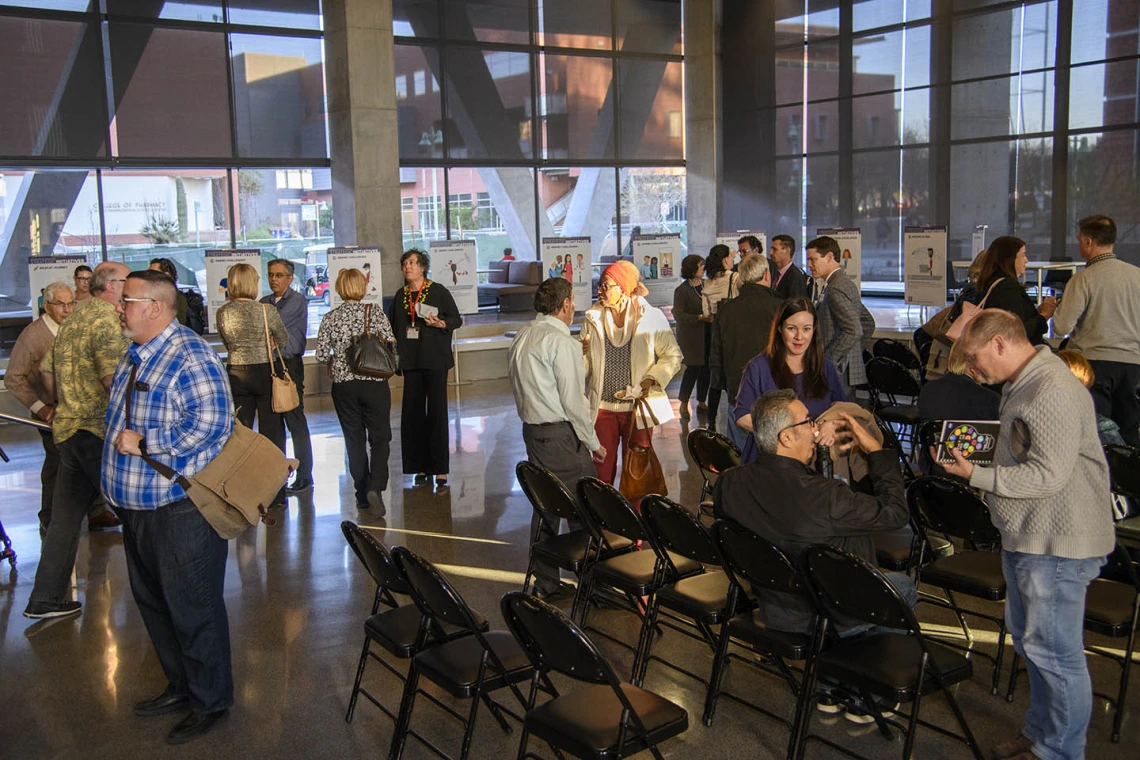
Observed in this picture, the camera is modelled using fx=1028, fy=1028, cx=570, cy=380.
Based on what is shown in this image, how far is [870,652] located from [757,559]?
46 centimetres

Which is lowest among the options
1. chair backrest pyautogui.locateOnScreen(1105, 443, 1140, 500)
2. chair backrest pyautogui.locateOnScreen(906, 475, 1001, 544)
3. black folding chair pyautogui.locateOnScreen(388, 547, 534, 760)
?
black folding chair pyautogui.locateOnScreen(388, 547, 534, 760)

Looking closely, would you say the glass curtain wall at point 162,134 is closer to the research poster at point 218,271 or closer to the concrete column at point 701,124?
the research poster at point 218,271

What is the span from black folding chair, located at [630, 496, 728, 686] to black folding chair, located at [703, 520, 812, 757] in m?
0.09

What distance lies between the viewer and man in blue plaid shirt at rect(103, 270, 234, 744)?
3566 mm

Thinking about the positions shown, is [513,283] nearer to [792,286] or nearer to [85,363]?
[792,286]

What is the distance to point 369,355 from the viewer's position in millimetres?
6383

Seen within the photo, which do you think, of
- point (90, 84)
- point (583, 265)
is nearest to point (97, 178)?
point (90, 84)

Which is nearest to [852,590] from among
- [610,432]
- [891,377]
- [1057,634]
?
[1057,634]

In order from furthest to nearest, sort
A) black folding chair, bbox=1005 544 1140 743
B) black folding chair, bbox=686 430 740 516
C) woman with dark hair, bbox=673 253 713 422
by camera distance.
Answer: woman with dark hair, bbox=673 253 713 422 < black folding chair, bbox=686 430 740 516 < black folding chair, bbox=1005 544 1140 743

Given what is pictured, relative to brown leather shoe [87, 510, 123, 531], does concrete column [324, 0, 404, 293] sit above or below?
above

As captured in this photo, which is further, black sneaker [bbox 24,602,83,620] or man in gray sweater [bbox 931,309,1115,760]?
black sneaker [bbox 24,602,83,620]

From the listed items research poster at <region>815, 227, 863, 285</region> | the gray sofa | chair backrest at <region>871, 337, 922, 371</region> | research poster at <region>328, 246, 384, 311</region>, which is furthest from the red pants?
the gray sofa

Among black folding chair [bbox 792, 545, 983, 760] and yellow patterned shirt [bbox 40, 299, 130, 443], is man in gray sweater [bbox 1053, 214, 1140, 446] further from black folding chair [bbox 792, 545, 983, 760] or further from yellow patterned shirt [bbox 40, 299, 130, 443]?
yellow patterned shirt [bbox 40, 299, 130, 443]

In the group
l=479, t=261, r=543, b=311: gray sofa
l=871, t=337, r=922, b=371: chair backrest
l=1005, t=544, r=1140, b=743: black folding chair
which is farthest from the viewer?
l=479, t=261, r=543, b=311: gray sofa
